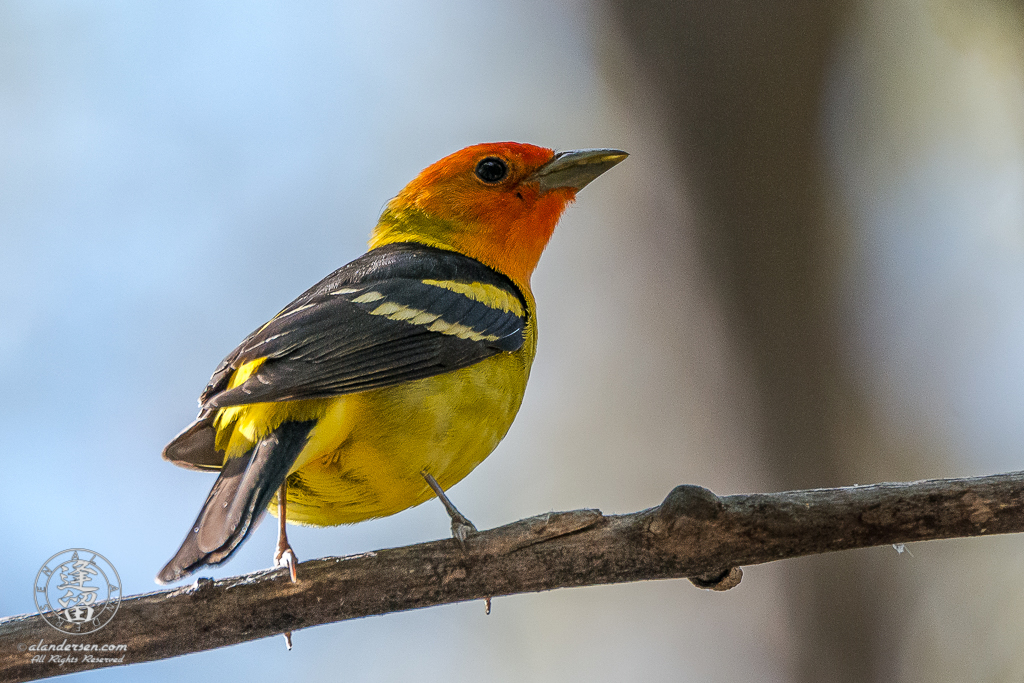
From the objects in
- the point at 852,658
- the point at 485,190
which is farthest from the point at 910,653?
the point at 485,190

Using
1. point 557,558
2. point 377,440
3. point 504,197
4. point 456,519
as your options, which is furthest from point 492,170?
point 557,558

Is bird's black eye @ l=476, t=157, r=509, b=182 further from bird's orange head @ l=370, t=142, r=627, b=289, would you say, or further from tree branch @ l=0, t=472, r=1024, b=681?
tree branch @ l=0, t=472, r=1024, b=681

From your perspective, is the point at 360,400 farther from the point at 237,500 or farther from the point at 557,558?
the point at 557,558

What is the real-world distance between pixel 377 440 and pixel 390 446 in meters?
0.06

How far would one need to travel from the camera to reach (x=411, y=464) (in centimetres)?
363

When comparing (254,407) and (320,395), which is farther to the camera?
(254,407)

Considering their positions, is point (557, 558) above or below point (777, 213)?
below

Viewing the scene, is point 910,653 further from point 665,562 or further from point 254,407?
point 254,407

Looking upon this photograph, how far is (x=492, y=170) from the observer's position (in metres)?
5.31

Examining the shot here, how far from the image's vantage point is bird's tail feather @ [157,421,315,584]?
2.85 meters

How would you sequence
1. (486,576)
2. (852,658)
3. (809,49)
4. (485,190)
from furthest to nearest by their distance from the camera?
1. (809,49)
2. (485,190)
3. (852,658)
4. (486,576)

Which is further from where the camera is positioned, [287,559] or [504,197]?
[504,197]

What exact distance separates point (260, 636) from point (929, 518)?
2.42 meters

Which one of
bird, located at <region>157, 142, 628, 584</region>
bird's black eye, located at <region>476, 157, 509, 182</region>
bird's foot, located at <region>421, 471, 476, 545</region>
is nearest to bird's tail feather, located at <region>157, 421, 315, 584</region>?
bird, located at <region>157, 142, 628, 584</region>
